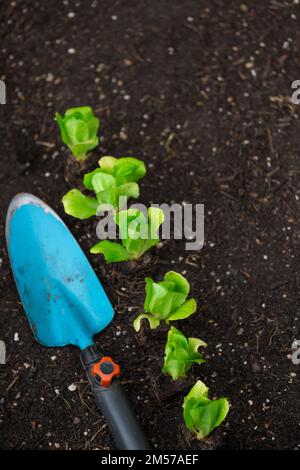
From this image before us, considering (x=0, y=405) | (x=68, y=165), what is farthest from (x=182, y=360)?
(x=68, y=165)

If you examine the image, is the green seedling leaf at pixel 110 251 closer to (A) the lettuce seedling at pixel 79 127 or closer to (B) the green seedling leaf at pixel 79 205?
(B) the green seedling leaf at pixel 79 205

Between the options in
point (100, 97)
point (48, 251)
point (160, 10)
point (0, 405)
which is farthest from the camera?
point (160, 10)

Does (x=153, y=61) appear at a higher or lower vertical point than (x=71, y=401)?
higher

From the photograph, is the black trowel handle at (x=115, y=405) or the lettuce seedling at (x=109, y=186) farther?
the lettuce seedling at (x=109, y=186)

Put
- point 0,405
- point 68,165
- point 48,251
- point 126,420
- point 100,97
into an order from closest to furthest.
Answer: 1. point 126,420
2. point 0,405
3. point 48,251
4. point 68,165
5. point 100,97

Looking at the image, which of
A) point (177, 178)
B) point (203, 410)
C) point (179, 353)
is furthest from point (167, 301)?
point (177, 178)

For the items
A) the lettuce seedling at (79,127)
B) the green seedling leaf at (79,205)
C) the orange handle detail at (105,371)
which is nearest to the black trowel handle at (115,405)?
the orange handle detail at (105,371)
